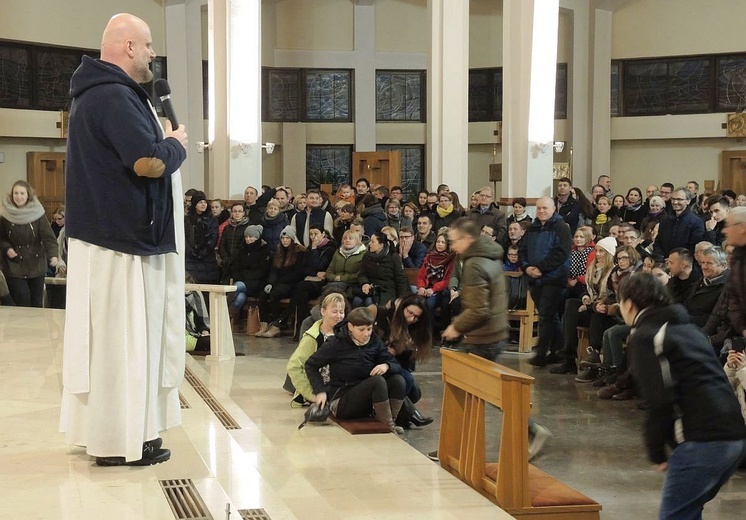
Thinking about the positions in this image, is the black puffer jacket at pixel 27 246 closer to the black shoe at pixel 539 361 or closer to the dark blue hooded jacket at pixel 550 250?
the dark blue hooded jacket at pixel 550 250

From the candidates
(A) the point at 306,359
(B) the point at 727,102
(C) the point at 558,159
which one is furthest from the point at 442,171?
(A) the point at 306,359

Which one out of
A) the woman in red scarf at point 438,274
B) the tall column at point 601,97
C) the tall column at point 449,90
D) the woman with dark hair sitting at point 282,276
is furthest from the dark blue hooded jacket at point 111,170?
the tall column at point 601,97

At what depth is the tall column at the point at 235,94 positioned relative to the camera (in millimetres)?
14766

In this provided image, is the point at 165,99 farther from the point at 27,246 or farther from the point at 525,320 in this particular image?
the point at 27,246

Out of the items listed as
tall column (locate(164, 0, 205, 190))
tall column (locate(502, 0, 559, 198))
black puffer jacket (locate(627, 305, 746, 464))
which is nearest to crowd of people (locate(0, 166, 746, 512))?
tall column (locate(502, 0, 559, 198))

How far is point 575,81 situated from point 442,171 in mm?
5472

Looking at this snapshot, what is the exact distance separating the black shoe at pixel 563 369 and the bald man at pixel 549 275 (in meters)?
0.19

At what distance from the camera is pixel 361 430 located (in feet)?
19.5

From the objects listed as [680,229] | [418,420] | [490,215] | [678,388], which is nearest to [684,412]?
[678,388]

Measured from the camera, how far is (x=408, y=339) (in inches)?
269

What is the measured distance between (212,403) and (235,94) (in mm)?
9069

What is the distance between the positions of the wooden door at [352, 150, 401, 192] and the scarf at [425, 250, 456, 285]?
9602 millimetres

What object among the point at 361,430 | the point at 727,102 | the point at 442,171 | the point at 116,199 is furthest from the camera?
the point at 727,102

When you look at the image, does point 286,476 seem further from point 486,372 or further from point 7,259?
point 7,259
